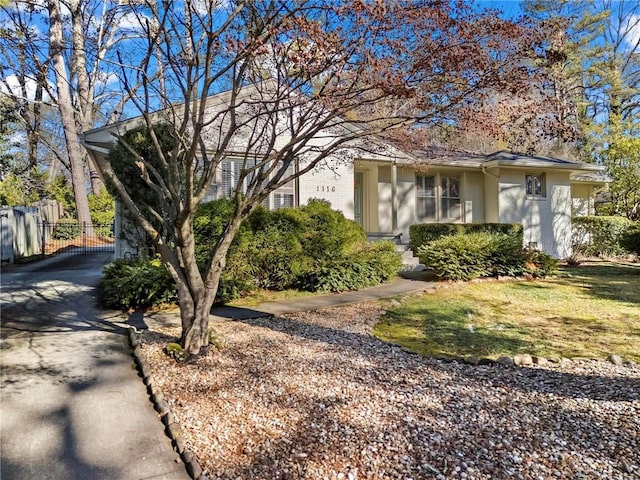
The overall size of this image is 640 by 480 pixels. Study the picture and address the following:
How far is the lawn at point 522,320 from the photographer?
5.46 metres

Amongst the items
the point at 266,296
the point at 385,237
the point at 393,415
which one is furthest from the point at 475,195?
the point at 393,415

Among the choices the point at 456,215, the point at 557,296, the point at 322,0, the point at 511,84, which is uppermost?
the point at 322,0

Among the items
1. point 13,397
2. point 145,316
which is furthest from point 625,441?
point 145,316

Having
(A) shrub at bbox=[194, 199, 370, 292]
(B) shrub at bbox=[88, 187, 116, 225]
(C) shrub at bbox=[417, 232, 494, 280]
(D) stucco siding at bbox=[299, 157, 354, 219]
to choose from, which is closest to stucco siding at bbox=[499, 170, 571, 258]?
(C) shrub at bbox=[417, 232, 494, 280]

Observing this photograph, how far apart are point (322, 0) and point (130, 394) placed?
428cm

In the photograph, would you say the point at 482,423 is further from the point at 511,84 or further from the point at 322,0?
the point at 322,0

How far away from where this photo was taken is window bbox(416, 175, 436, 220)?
16.1m

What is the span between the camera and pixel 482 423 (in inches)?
126

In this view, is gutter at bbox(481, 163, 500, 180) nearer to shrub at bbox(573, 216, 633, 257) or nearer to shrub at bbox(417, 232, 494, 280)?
shrub at bbox(573, 216, 633, 257)

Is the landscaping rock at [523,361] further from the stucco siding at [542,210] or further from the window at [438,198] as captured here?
the stucco siding at [542,210]

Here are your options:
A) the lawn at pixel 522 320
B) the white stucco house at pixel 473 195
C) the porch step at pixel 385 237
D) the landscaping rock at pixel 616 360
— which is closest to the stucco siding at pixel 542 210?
the white stucco house at pixel 473 195

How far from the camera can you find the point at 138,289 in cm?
705

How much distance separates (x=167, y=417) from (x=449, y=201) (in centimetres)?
1471

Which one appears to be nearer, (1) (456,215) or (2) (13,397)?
(2) (13,397)
